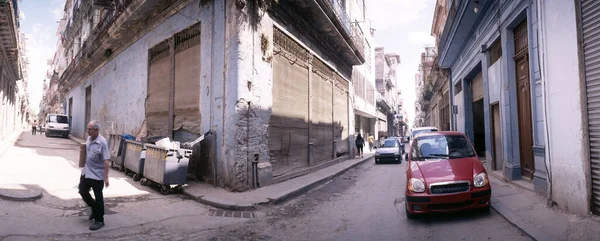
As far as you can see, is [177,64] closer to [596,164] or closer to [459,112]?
[596,164]

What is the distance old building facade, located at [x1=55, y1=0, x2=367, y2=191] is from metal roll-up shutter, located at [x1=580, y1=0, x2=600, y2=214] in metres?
6.82

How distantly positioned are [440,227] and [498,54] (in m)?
7.12

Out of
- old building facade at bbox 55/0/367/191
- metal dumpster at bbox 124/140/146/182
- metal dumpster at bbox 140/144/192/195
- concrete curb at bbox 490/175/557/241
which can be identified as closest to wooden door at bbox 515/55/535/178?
concrete curb at bbox 490/175/557/241

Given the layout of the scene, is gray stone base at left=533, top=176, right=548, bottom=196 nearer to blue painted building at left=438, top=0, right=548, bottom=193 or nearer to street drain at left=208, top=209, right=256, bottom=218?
blue painted building at left=438, top=0, right=548, bottom=193

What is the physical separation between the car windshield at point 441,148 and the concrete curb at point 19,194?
7.36 metres

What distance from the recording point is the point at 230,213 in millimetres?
6742

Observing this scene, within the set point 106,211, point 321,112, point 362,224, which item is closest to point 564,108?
point 362,224

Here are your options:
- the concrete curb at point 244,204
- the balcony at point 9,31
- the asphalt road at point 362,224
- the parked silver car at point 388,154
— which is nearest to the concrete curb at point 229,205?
the concrete curb at point 244,204

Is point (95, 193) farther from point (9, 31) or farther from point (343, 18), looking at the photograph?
point (343, 18)

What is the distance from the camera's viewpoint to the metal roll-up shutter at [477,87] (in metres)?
13.3

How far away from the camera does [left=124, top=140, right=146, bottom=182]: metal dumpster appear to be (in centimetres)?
912

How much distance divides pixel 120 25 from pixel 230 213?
1027 cm

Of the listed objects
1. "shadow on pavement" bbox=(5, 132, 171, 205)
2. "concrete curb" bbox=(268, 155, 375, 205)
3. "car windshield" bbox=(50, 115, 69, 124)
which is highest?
"car windshield" bbox=(50, 115, 69, 124)

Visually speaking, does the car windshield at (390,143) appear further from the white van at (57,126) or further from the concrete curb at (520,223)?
the white van at (57,126)
